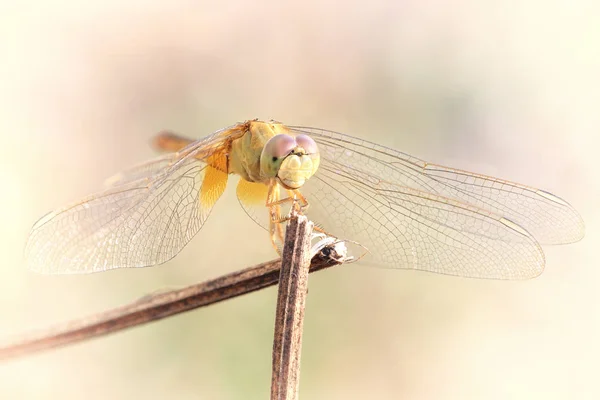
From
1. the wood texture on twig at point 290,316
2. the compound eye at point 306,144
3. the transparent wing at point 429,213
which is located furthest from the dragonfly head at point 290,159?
the wood texture on twig at point 290,316

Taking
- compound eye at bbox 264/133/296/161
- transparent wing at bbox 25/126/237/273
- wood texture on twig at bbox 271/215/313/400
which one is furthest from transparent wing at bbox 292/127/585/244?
wood texture on twig at bbox 271/215/313/400

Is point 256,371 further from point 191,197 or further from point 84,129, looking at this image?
point 84,129

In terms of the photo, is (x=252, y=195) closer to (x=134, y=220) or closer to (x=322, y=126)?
(x=134, y=220)

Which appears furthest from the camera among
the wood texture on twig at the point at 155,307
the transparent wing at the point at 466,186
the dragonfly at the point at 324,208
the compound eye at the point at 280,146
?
the transparent wing at the point at 466,186

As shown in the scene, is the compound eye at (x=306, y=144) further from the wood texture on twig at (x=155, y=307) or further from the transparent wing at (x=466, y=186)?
the wood texture on twig at (x=155, y=307)

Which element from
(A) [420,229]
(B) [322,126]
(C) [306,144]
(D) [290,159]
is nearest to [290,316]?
(D) [290,159]

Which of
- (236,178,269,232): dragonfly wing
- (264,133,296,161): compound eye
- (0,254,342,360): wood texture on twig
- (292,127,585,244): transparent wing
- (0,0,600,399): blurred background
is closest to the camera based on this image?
(0,254,342,360): wood texture on twig

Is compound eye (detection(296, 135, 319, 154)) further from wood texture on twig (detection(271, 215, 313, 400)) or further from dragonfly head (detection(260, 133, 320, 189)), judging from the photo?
wood texture on twig (detection(271, 215, 313, 400))
